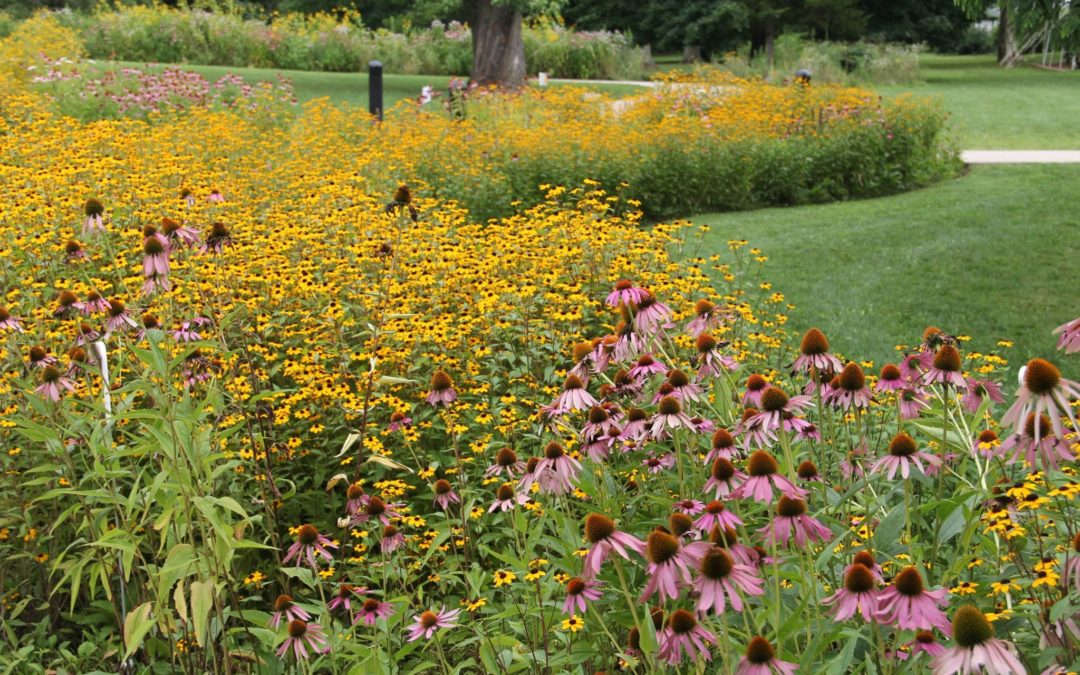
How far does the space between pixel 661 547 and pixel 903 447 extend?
0.54 meters

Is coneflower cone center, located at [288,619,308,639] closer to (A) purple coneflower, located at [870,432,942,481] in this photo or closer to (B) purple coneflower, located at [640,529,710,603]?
(B) purple coneflower, located at [640,529,710,603]

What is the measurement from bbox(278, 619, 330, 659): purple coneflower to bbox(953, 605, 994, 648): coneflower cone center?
116 centimetres

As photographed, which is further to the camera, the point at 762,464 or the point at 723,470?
the point at 723,470

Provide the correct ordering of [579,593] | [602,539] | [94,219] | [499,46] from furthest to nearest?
[499,46]
[94,219]
[579,593]
[602,539]

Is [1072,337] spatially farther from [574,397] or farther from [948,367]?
[574,397]

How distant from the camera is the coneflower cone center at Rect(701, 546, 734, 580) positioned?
147 cm

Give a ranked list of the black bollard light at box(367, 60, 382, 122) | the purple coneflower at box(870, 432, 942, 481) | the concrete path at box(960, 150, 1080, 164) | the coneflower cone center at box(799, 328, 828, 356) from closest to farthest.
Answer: the purple coneflower at box(870, 432, 942, 481) < the coneflower cone center at box(799, 328, 828, 356) < the concrete path at box(960, 150, 1080, 164) < the black bollard light at box(367, 60, 382, 122)

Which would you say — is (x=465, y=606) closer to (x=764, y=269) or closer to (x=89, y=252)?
(x=89, y=252)

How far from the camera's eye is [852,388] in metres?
1.97

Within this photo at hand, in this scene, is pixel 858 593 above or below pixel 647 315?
below

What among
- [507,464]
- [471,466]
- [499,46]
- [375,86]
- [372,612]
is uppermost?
[499,46]

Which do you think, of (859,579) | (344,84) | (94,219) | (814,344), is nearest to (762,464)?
(859,579)

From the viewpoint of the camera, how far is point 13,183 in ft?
18.5

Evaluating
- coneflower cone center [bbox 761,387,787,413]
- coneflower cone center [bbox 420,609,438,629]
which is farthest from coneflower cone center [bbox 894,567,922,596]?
coneflower cone center [bbox 420,609,438,629]
